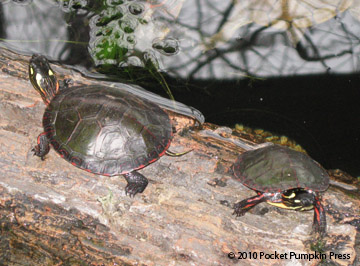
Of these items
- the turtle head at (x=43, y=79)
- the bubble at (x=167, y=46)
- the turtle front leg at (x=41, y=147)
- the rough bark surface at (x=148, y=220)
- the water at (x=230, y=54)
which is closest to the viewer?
the rough bark surface at (x=148, y=220)

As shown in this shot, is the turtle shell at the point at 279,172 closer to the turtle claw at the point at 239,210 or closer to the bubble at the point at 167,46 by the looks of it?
the turtle claw at the point at 239,210

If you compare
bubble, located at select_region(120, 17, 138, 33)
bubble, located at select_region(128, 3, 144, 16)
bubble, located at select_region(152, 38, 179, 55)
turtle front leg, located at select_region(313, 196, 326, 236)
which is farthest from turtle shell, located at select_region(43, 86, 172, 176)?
bubble, located at select_region(128, 3, 144, 16)

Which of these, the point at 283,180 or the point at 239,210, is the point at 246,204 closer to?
the point at 239,210

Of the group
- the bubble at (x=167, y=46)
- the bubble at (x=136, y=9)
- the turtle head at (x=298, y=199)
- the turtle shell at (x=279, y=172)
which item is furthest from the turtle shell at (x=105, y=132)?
the bubble at (x=136, y=9)

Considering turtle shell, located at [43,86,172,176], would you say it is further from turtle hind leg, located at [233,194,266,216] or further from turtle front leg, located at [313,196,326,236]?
turtle front leg, located at [313,196,326,236]

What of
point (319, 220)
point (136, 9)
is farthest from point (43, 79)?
point (319, 220)
